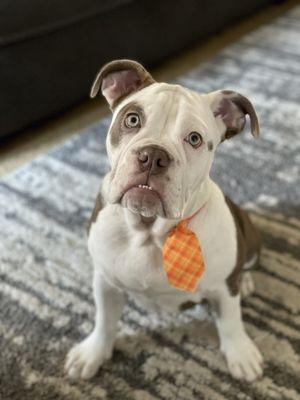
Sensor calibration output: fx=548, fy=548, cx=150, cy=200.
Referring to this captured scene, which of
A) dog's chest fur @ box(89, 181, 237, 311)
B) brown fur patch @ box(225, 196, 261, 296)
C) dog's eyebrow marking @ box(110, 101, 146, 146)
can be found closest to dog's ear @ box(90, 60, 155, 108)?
dog's eyebrow marking @ box(110, 101, 146, 146)

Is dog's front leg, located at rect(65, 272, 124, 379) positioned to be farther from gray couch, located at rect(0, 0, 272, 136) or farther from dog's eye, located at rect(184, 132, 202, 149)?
gray couch, located at rect(0, 0, 272, 136)

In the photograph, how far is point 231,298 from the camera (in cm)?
136

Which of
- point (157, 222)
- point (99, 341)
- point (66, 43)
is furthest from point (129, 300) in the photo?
point (66, 43)

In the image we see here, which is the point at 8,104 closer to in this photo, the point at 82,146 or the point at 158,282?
the point at 82,146

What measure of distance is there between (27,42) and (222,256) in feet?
4.78

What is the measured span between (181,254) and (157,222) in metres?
0.09

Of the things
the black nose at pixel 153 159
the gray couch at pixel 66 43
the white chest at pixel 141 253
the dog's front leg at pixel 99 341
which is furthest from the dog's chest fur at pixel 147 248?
the gray couch at pixel 66 43

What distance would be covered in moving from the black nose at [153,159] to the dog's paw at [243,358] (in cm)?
64

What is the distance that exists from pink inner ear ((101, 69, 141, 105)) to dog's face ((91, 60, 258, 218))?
0.06 ft

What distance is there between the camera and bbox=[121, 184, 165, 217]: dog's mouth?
3.43 feet

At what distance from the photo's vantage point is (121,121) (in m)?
1.12

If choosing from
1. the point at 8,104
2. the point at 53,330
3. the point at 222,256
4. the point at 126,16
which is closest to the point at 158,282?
the point at 222,256

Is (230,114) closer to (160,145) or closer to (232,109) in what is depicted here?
(232,109)

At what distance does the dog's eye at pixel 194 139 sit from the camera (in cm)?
108
